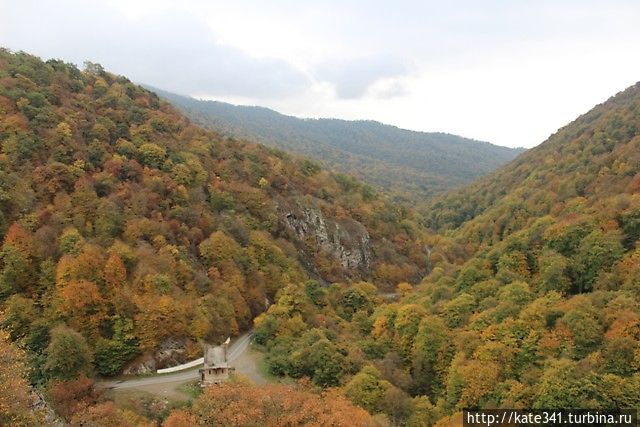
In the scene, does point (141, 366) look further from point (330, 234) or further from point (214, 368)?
point (330, 234)

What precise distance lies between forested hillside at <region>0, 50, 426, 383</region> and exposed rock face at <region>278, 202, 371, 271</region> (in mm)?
212

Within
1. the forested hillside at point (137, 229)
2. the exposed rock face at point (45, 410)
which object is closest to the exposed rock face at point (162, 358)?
the forested hillside at point (137, 229)

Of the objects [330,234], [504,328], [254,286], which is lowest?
[504,328]

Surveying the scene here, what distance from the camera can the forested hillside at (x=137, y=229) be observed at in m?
40.9

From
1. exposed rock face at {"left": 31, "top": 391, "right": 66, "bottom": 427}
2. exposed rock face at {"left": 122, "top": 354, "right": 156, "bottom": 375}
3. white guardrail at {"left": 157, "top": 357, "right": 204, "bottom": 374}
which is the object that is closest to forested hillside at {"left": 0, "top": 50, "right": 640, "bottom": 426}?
exposed rock face at {"left": 122, "top": 354, "right": 156, "bottom": 375}

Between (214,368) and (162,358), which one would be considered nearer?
(214,368)

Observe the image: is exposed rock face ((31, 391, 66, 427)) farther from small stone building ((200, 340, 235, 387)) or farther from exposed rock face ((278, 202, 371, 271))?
exposed rock face ((278, 202, 371, 271))

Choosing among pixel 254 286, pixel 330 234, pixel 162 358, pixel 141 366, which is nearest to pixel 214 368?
pixel 162 358

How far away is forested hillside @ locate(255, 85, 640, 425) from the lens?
1240 inches

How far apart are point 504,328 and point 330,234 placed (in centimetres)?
4146

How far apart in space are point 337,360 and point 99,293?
67.0 feet

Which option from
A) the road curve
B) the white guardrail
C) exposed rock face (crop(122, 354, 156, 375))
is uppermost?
exposed rock face (crop(122, 354, 156, 375))

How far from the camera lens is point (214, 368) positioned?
1569 inches

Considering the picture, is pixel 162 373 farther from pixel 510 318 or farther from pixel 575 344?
pixel 575 344
